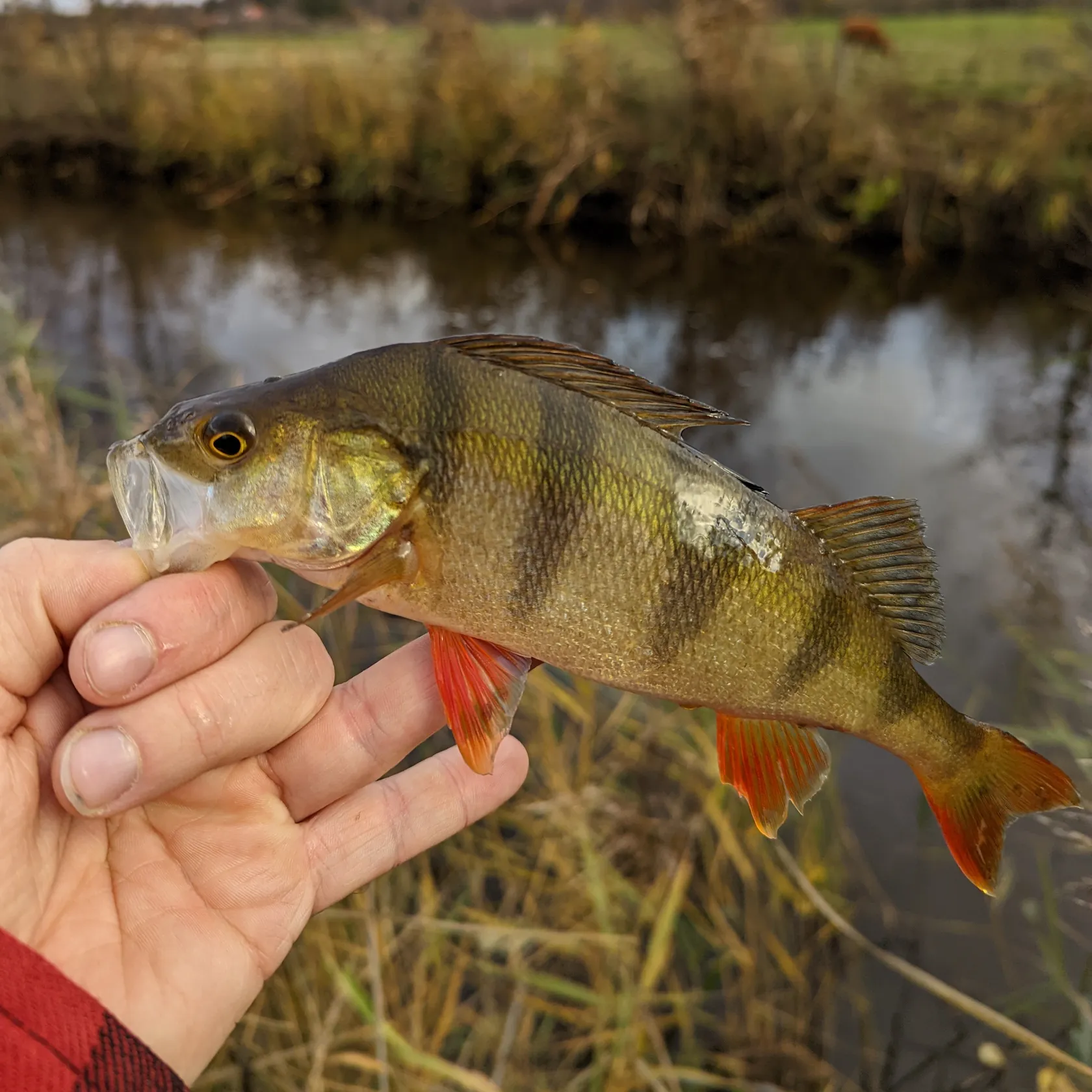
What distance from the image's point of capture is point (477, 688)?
5.22 ft

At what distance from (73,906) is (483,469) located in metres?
1.12

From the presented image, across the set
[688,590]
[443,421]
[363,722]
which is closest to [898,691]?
[688,590]

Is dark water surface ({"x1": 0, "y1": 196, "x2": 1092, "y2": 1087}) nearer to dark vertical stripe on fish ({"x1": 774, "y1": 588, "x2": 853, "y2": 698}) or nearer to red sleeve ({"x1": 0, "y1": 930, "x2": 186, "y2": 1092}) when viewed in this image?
dark vertical stripe on fish ({"x1": 774, "y1": 588, "x2": 853, "y2": 698})

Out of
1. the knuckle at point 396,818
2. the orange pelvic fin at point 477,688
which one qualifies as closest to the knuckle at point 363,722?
the knuckle at point 396,818

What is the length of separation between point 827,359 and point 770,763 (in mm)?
7936

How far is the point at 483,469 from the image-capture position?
1474 mm

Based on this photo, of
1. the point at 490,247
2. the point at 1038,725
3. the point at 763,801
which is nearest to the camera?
the point at 763,801

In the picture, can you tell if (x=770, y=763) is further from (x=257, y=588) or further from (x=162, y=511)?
(x=162, y=511)

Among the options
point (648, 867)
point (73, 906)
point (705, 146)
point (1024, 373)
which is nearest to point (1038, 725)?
point (648, 867)

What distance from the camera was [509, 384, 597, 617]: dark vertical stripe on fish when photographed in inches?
57.6

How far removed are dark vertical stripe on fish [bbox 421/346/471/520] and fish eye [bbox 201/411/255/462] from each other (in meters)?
0.31

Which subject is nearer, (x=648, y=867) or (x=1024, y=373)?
(x=648, y=867)

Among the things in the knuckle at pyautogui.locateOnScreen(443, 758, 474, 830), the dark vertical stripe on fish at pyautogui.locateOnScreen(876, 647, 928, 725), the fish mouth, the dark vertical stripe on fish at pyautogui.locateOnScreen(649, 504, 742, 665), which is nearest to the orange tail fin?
the dark vertical stripe on fish at pyautogui.locateOnScreen(876, 647, 928, 725)

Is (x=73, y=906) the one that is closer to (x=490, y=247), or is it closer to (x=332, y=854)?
(x=332, y=854)
